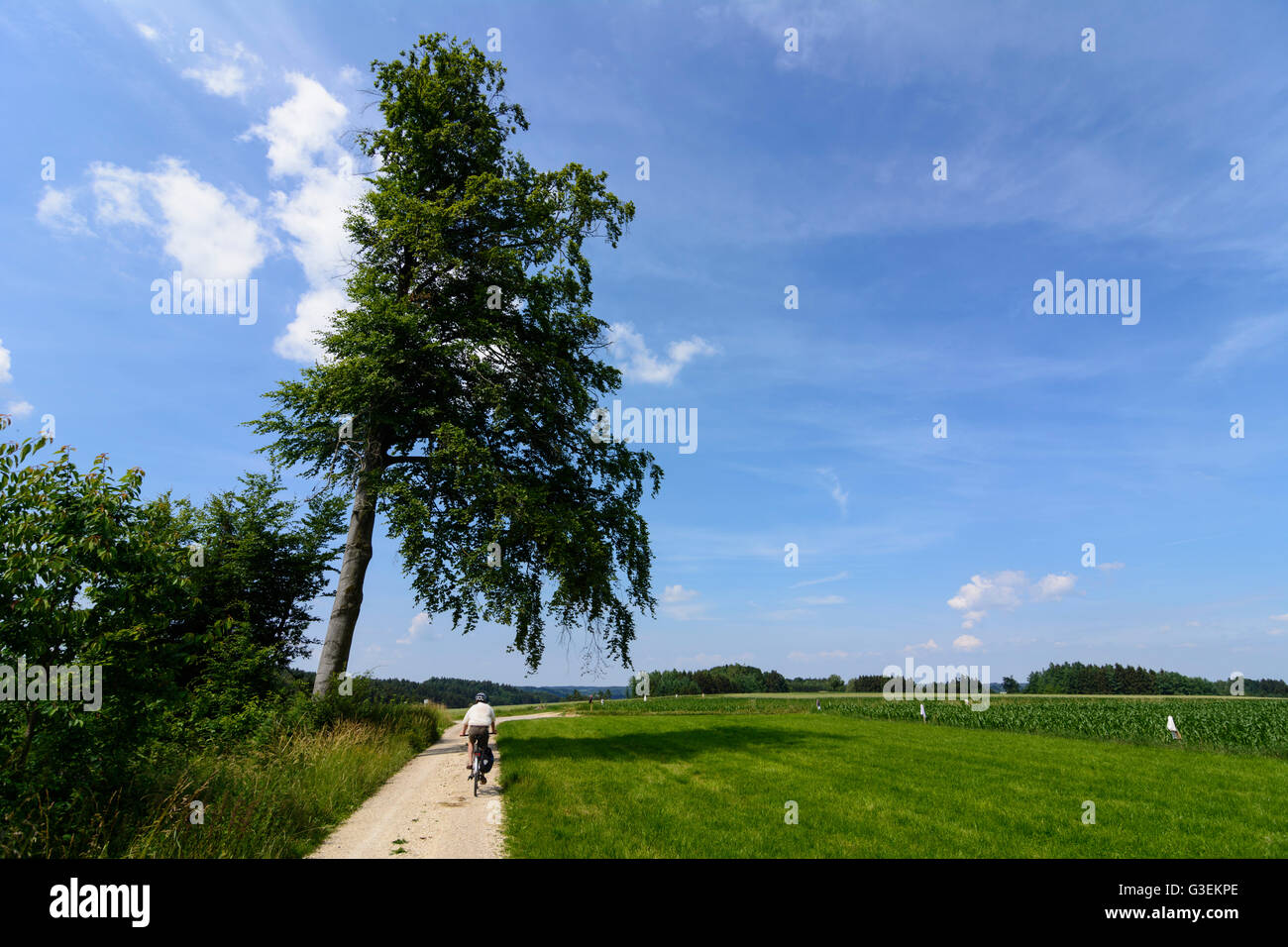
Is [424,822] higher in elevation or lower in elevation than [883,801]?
higher

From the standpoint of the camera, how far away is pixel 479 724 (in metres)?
13.1

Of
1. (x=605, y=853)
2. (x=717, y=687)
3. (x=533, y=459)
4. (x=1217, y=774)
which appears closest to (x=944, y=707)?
(x=1217, y=774)

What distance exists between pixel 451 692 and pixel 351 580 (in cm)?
12802

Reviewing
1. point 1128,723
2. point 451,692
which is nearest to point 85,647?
point 1128,723

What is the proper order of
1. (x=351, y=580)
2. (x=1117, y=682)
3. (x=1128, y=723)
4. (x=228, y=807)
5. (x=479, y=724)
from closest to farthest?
(x=228, y=807) → (x=479, y=724) → (x=351, y=580) → (x=1128, y=723) → (x=1117, y=682)

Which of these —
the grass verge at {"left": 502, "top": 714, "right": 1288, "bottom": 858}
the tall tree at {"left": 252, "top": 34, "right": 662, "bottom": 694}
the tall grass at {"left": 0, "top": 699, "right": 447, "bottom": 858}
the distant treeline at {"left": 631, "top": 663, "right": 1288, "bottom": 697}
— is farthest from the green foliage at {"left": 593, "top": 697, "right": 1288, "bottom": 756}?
the distant treeline at {"left": 631, "top": 663, "right": 1288, "bottom": 697}

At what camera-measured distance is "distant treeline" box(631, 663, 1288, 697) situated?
12319cm

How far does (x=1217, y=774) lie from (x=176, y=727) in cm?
2393

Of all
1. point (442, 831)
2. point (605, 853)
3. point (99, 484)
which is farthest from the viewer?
point (442, 831)

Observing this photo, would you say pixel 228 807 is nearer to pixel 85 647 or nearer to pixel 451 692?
pixel 85 647

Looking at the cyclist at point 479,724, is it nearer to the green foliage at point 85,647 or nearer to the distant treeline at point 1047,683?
the green foliage at point 85,647
